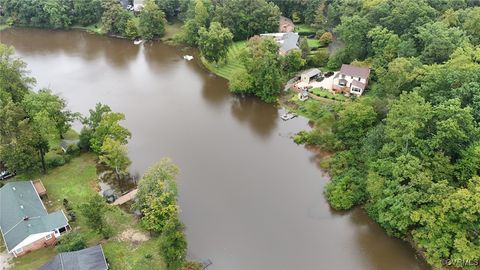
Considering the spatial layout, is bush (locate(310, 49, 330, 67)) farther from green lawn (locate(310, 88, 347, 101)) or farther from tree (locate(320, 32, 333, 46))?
green lawn (locate(310, 88, 347, 101))

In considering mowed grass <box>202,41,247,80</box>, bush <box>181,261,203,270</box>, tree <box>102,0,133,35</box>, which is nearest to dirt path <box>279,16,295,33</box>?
mowed grass <box>202,41,247,80</box>

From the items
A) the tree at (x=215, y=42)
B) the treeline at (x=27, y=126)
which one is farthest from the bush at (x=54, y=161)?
the tree at (x=215, y=42)

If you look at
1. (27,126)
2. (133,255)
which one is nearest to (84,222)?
(133,255)

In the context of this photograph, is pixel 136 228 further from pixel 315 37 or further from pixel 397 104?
pixel 315 37

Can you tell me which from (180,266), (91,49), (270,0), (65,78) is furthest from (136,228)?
(270,0)

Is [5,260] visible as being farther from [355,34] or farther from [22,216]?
[355,34]

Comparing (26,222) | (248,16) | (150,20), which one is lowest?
(26,222)

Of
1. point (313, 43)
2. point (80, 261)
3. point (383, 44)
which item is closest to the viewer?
point (80, 261)
